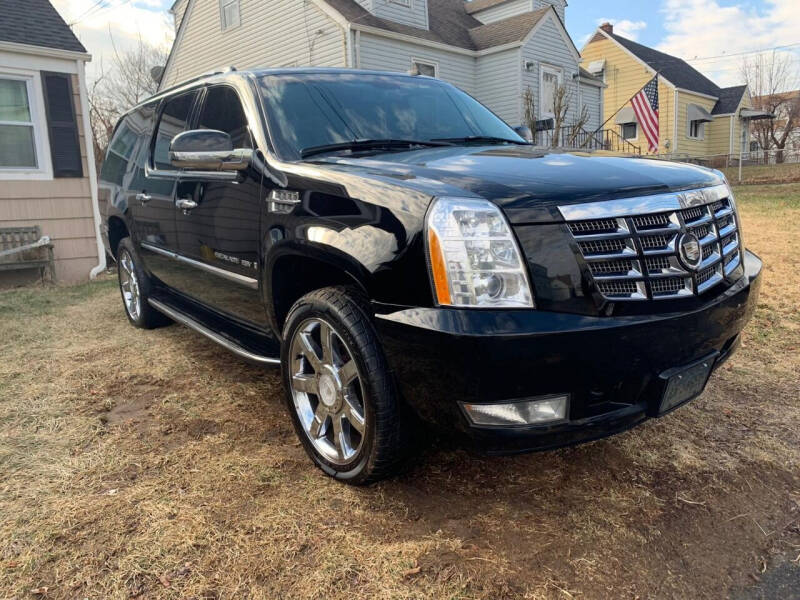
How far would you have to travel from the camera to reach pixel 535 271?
2059 mm

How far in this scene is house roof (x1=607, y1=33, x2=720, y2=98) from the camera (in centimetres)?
2869

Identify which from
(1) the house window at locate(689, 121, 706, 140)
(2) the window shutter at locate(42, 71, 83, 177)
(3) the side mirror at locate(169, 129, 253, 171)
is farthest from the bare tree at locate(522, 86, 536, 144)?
(3) the side mirror at locate(169, 129, 253, 171)

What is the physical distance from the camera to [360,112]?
338cm

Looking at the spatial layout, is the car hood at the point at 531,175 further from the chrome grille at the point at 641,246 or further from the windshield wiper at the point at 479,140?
the windshield wiper at the point at 479,140

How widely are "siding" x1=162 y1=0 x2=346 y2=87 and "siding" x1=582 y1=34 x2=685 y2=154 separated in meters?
16.5

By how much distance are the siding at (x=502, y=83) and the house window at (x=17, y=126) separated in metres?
12.7

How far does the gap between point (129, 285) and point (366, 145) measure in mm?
3352

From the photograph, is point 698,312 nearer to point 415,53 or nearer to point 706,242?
point 706,242

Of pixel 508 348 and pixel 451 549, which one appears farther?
pixel 451 549

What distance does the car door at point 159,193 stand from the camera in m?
4.04

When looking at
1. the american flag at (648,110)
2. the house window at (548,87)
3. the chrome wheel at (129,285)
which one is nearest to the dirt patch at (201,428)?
the chrome wheel at (129,285)

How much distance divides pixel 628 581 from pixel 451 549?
0.60 m

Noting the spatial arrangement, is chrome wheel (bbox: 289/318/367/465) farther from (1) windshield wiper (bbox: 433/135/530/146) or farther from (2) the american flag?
(2) the american flag

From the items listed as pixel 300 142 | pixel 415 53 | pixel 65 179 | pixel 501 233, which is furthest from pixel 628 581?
pixel 415 53
